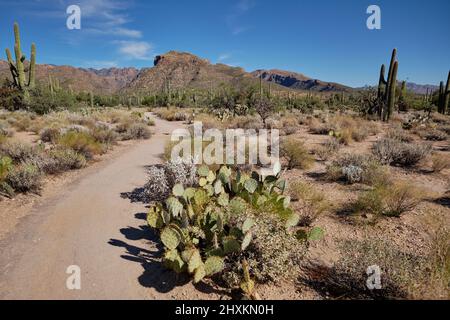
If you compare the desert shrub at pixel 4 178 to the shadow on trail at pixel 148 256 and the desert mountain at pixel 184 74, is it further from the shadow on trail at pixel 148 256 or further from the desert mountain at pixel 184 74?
the desert mountain at pixel 184 74

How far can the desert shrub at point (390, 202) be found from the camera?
5.36m

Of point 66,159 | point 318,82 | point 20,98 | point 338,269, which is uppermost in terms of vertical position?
point 318,82

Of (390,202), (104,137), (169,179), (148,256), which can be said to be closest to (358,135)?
(390,202)

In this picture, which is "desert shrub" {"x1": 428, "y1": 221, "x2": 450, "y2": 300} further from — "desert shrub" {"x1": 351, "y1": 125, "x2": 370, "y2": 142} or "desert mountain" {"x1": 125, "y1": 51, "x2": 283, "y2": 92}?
"desert mountain" {"x1": 125, "y1": 51, "x2": 283, "y2": 92}

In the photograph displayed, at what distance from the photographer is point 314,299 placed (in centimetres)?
341

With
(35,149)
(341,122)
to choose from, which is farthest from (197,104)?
(35,149)

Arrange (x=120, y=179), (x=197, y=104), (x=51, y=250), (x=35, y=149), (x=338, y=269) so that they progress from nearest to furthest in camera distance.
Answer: (x=338, y=269)
(x=51, y=250)
(x=120, y=179)
(x=35, y=149)
(x=197, y=104)

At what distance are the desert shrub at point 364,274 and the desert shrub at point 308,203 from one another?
4.08 ft

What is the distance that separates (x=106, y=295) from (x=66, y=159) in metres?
5.71

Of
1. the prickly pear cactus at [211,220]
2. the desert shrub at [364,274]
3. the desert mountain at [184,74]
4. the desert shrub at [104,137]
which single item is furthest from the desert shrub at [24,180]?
the desert mountain at [184,74]

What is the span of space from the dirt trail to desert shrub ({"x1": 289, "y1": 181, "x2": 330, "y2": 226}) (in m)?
2.55

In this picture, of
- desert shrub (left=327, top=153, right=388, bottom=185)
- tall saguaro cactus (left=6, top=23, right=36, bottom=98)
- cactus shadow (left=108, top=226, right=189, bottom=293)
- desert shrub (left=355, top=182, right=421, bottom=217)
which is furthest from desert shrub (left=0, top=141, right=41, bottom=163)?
tall saguaro cactus (left=6, top=23, right=36, bottom=98)

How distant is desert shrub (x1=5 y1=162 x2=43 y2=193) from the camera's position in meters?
6.33

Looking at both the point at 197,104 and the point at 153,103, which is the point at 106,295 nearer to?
the point at 197,104
